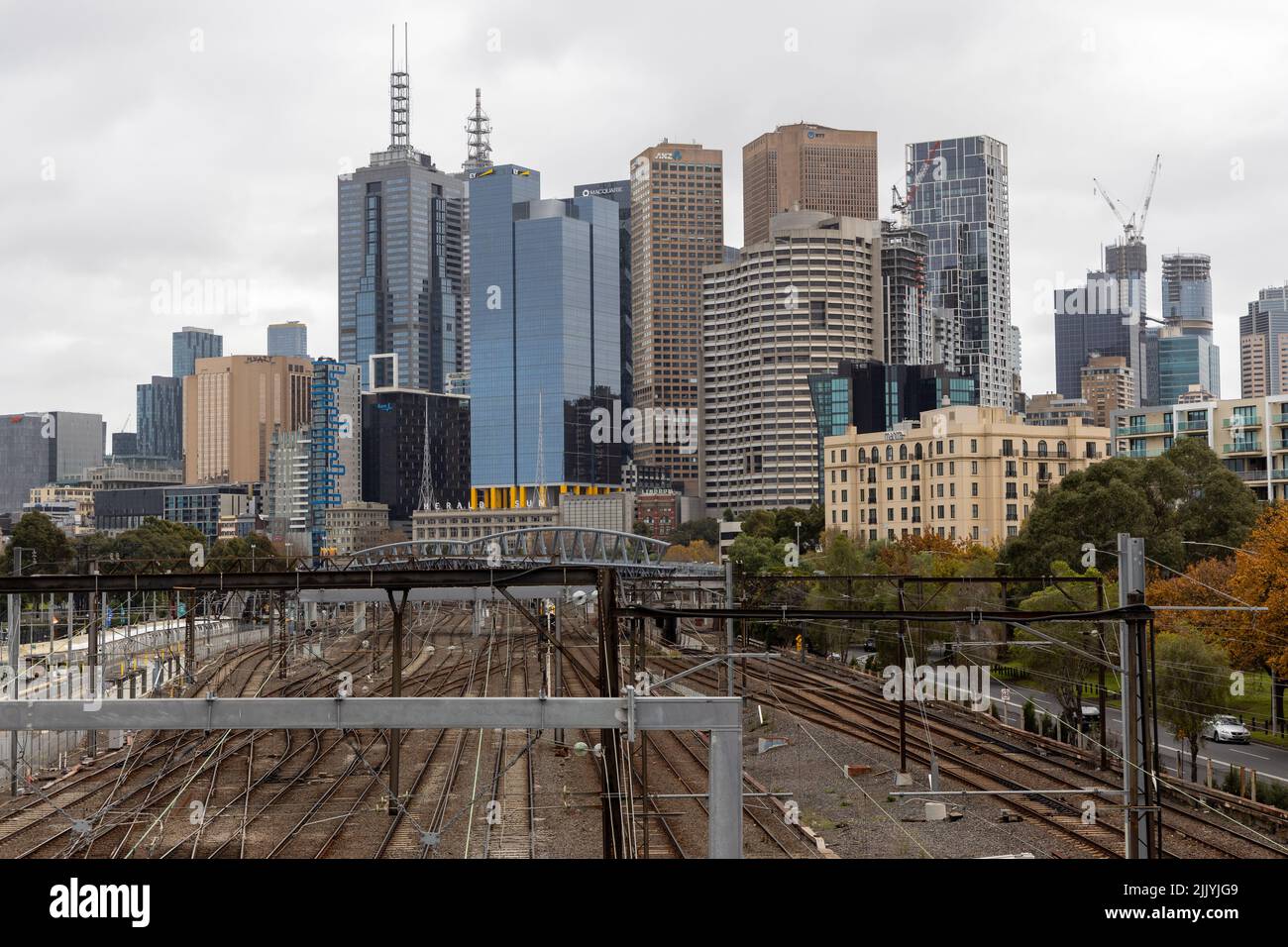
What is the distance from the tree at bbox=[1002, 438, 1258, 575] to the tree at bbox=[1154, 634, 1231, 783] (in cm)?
2420

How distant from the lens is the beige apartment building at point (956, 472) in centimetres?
9206

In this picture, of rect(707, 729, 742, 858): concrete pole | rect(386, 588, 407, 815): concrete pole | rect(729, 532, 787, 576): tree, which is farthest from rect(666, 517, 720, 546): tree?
rect(707, 729, 742, 858): concrete pole

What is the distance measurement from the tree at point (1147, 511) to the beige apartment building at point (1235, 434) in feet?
74.8

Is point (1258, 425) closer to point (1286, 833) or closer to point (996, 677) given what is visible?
point (996, 677)

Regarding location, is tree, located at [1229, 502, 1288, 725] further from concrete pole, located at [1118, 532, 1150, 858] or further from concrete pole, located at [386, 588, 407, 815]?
concrete pole, located at [386, 588, 407, 815]

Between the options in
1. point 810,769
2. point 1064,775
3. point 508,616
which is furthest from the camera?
point 508,616

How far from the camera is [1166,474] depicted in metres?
60.9

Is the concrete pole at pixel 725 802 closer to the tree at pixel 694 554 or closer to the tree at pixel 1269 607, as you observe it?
the tree at pixel 1269 607

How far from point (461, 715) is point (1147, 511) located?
53.3m

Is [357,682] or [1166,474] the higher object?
[1166,474]

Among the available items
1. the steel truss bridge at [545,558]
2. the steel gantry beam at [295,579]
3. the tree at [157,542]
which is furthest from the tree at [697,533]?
the steel gantry beam at [295,579]

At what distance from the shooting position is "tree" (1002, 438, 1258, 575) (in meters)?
56.2
